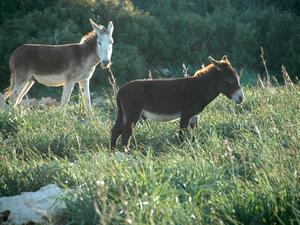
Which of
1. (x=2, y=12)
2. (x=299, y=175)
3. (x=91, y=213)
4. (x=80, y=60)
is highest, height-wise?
(x=299, y=175)

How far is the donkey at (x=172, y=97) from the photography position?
31.8 ft

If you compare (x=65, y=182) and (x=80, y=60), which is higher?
(x=65, y=182)

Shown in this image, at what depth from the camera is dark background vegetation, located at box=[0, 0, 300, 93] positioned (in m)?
22.5

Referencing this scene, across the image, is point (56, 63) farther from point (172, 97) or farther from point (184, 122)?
point (184, 122)

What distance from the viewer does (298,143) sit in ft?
22.6

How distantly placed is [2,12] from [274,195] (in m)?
19.9

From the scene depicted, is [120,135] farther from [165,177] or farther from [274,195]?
[274,195]

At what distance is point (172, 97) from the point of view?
32.3ft

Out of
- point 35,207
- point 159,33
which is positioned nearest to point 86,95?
point 35,207

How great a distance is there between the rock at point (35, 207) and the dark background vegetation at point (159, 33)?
→ 14.7 m

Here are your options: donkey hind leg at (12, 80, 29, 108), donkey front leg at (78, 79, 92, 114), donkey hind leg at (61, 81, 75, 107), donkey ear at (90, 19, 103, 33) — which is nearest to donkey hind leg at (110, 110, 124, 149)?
donkey front leg at (78, 79, 92, 114)

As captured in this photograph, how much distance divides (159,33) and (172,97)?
1457 cm

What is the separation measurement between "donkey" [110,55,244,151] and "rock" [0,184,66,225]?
273cm

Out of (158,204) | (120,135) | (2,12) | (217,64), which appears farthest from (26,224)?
(2,12)
